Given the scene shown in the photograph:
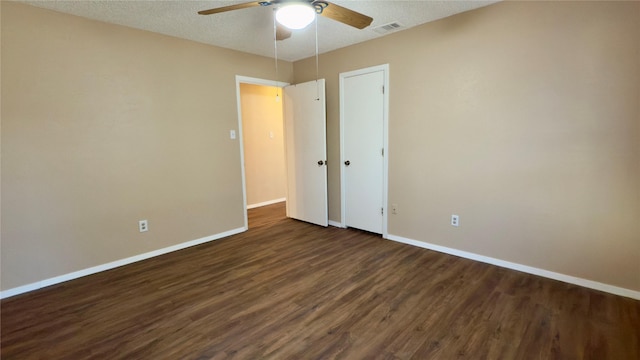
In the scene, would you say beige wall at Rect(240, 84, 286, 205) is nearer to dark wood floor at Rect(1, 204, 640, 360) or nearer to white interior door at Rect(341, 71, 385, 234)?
white interior door at Rect(341, 71, 385, 234)

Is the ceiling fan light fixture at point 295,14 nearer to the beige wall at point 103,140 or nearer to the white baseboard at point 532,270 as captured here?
the beige wall at point 103,140

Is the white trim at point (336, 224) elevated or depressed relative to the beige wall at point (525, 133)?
depressed

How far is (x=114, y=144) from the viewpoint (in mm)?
3010

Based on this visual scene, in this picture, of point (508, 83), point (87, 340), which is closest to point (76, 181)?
point (87, 340)

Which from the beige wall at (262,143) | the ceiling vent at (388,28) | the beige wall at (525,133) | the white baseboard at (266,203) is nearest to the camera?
the beige wall at (525,133)

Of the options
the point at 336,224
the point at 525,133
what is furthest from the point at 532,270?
the point at 336,224

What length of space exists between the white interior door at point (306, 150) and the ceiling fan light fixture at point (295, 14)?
191cm

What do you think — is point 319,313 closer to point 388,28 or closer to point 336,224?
point 336,224

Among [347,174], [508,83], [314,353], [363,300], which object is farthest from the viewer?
[347,174]

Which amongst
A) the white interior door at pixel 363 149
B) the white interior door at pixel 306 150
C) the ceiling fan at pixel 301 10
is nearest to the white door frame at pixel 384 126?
the white interior door at pixel 363 149

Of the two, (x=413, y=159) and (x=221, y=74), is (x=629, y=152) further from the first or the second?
(x=221, y=74)

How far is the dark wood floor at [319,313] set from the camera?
1858 mm

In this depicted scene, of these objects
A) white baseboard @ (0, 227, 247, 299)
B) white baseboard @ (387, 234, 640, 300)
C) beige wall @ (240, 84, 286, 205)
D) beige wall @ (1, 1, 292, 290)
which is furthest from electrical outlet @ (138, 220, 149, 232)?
white baseboard @ (387, 234, 640, 300)

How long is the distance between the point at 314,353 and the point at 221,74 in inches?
131
